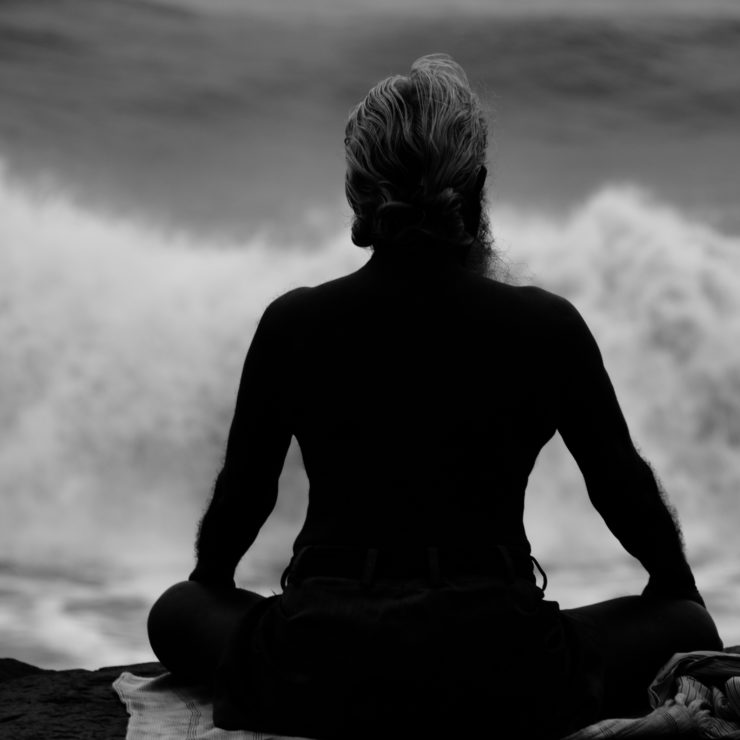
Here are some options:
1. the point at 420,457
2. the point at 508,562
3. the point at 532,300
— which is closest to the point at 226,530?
the point at 420,457

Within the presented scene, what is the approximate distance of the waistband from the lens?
287 cm

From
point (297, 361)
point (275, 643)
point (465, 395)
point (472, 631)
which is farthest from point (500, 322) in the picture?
point (275, 643)

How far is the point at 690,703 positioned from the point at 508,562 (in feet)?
2.09

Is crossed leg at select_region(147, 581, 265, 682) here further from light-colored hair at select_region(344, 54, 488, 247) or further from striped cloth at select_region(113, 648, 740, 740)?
light-colored hair at select_region(344, 54, 488, 247)

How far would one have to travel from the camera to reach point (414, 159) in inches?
116

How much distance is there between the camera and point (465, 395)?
2.91 m

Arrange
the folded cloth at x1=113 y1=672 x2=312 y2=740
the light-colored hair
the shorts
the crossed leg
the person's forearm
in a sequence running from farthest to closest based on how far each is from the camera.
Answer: the crossed leg, the person's forearm, the folded cloth at x1=113 y1=672 x2=312 y2=740, the light-colored hair, the shorts

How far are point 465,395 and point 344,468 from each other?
337mm

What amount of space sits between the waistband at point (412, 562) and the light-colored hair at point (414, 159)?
752mm

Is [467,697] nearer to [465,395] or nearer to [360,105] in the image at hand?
[465,395]

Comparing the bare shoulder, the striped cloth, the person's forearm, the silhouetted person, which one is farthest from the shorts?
the bare shoulder

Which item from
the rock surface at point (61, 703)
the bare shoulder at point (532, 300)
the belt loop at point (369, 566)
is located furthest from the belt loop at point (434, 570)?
the rock surface at point (61, 703)

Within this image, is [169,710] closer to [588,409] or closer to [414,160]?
[588,409]

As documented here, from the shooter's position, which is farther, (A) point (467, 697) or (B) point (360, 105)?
(B) point (360, 105)
